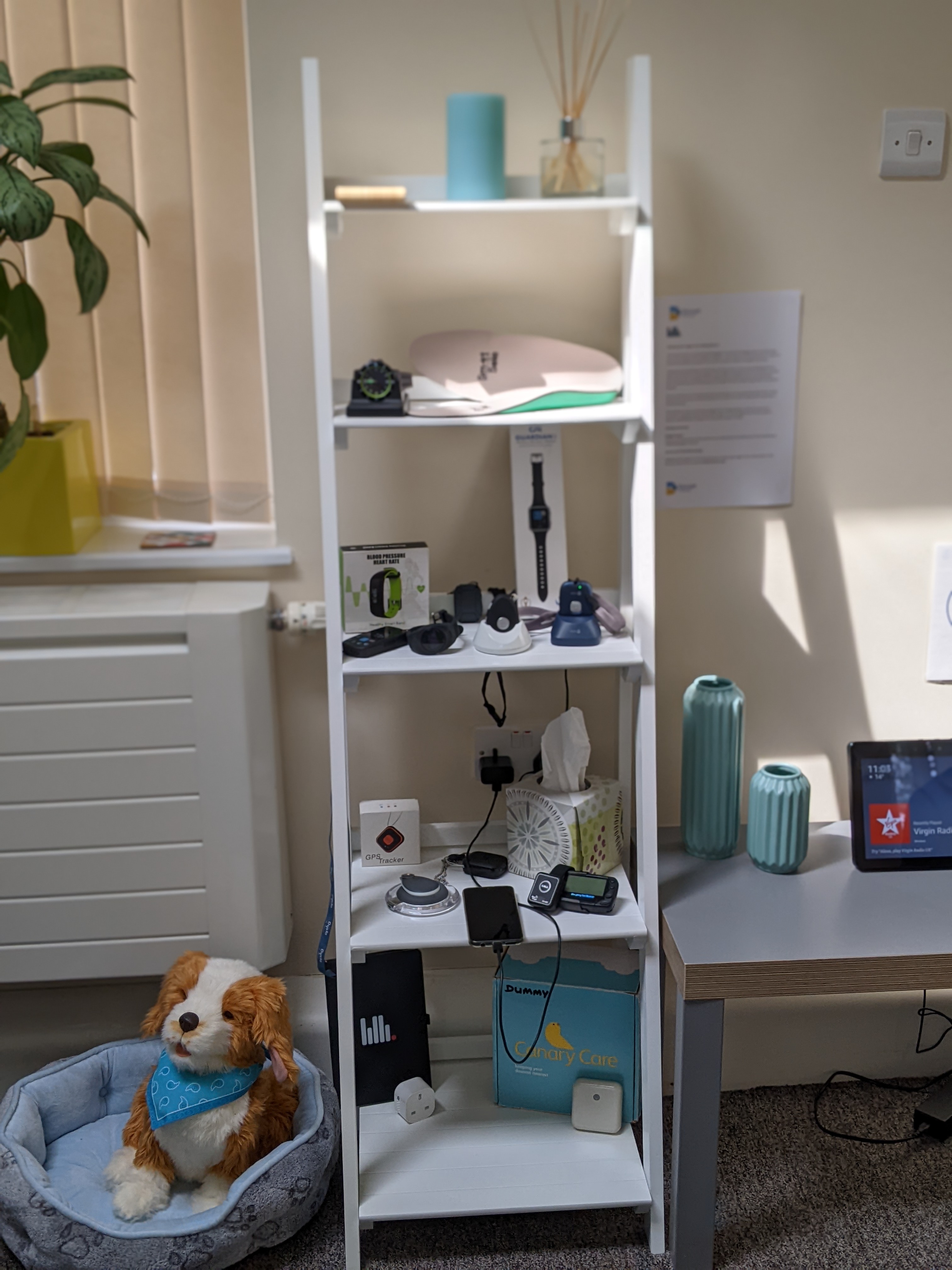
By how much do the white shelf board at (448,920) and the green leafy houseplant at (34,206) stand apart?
2.94 ft

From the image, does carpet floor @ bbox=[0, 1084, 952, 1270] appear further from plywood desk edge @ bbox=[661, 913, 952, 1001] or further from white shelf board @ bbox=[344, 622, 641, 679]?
white shelf board @ bbox=[344, 622, 641, 679]

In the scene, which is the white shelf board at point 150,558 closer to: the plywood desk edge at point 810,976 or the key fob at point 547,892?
the key fob at point 547,892

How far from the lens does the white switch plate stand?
6.11 feet

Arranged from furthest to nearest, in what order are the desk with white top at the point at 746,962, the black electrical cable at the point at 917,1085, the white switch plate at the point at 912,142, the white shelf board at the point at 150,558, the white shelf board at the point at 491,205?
the black electrical cable at the point at 917,1085 < the white shelf board at the point at 150,558 < the white switch plate at the point at 912,142 < the desk with white top at the point at 746,962 < the white shelf board at the point at 491,205

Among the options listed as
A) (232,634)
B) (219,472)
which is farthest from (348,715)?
(219,472)

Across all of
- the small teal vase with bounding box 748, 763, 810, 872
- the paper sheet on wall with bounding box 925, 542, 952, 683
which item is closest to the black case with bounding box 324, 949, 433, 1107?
the small teal vase with bounding box 748, 763, 810, 872

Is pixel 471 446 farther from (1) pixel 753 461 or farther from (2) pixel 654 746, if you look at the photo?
(2) pixel 654 746

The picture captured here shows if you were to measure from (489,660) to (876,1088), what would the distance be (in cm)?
124

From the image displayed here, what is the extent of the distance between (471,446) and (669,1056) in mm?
1244

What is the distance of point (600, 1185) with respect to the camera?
5.89 feet

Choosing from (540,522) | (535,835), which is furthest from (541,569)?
(535,835)

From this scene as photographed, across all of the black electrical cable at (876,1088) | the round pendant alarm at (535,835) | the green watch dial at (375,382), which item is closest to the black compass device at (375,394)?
the green watch dial at (375,382)

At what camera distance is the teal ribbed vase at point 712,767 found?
73.5 inches

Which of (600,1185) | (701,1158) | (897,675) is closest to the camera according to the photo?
(701,1158)
